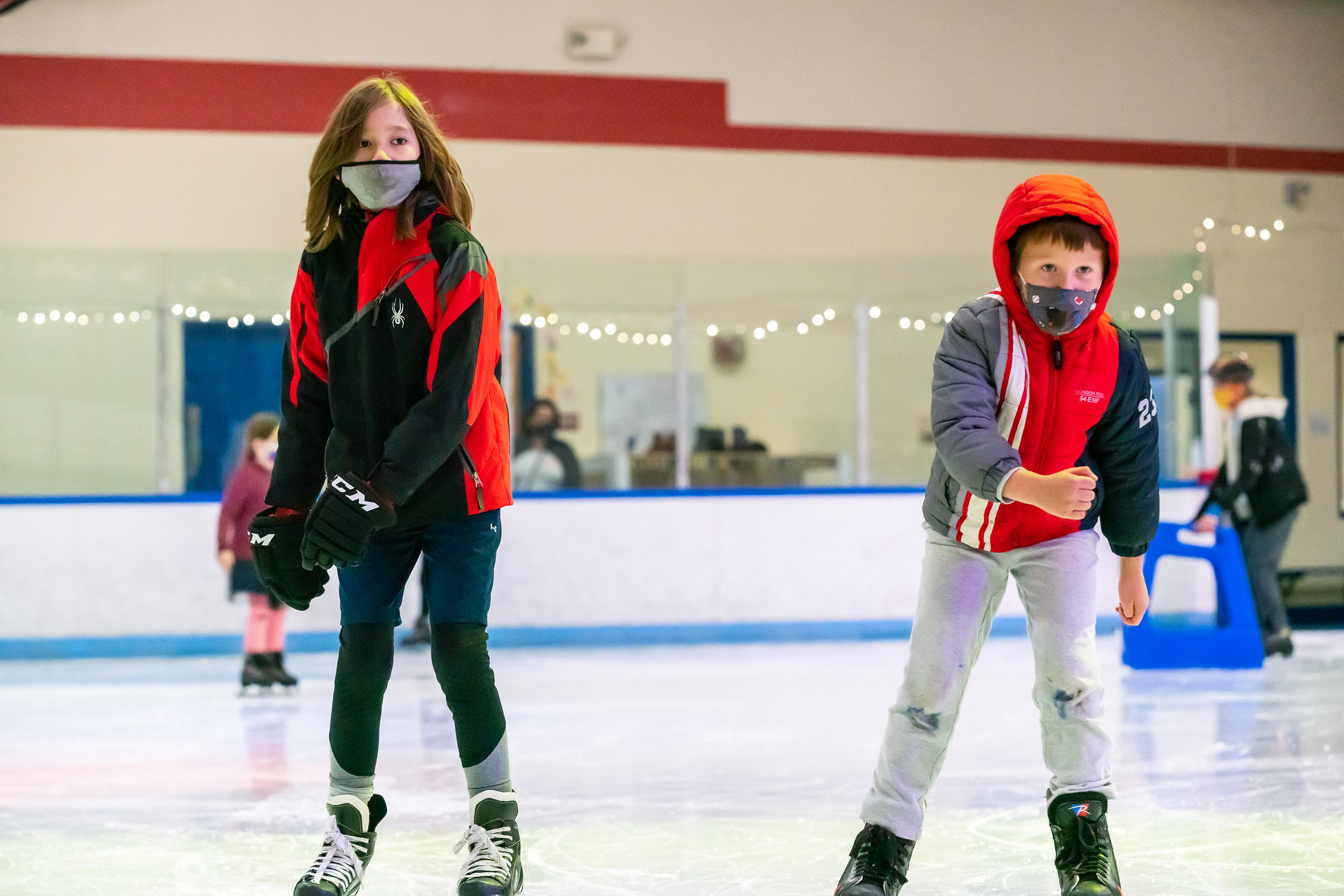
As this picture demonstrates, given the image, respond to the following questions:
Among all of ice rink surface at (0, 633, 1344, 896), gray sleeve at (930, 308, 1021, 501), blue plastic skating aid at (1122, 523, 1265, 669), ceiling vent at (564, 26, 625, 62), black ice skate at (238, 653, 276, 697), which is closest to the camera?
gray sleeve at (930, 308, 1021, 501)

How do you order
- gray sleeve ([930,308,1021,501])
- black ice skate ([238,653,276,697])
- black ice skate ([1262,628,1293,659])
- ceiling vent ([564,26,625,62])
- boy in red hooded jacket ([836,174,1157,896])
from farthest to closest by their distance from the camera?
1. ceiling vent ([564,26,625,62])
2. black ice skate ([1262,628,1293,659])
3. black ice skate ([238,653,276,697])
4. boy in red hooded jacket ([836,174,1157,896])
5. gray sleeve ([930,308,1021,501])

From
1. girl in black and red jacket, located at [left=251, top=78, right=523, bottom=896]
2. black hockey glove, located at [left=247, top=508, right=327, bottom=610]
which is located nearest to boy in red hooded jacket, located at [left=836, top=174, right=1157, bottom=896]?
girl in black and red jacket, located at [left=251, top=78, right=523, bottom=896]

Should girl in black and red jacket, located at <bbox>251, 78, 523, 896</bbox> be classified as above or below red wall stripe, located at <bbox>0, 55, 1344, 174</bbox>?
below

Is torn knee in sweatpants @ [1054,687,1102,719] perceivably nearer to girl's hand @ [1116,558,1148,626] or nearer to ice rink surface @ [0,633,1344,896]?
girl's hand @ [1116,558,1148,626]

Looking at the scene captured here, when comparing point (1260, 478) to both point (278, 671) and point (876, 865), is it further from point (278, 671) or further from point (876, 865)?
point (876, 865)

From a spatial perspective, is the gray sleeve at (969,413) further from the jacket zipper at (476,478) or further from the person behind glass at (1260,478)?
the person behind glass at (1260,478)

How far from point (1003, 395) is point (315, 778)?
5.75ft

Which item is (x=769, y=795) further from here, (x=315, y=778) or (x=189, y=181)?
(x=189, y=181)

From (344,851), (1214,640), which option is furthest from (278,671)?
(1214,640)

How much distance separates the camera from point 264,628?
4371 millimetres

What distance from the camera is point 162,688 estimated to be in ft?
14.8

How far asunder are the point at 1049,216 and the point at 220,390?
5.22 meters

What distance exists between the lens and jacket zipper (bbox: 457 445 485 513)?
5.47 feet

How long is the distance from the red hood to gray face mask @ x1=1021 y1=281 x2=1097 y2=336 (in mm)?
25
